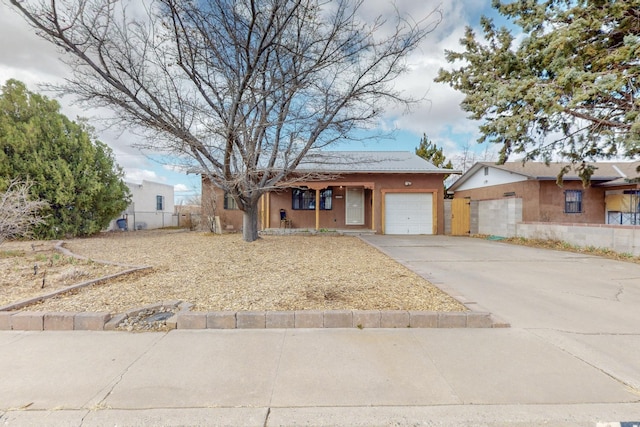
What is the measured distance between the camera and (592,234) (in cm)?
912

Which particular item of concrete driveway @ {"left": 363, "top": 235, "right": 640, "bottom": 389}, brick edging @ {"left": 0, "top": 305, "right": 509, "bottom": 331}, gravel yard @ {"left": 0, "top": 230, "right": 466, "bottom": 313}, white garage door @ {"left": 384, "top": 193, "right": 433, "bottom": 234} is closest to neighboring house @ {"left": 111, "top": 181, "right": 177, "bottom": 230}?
gravel yard @ {"left": 0, "top": 230, "right": 466, "bottom": 313}

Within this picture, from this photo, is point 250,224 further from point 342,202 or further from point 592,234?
point 592,234

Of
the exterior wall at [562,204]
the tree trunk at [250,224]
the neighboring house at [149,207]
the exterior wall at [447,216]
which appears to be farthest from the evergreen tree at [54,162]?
the exterior wall at [562,204]

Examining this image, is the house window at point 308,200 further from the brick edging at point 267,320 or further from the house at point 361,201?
the brick edging at point 267,320

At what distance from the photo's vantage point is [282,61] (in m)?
7.70

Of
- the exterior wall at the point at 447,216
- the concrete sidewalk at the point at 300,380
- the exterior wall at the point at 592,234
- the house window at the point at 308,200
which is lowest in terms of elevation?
the concrete sidewalk at the point at 300,380

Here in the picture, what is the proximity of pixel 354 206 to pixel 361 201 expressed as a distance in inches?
19.3

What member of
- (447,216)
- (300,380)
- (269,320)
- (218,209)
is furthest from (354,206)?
(300,380)

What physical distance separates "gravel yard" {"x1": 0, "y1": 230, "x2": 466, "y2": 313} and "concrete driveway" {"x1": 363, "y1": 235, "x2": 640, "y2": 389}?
2.50ft

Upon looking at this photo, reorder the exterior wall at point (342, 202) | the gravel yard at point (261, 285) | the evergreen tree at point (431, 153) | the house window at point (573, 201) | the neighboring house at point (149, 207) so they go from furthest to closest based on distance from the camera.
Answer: the evergreen tree at point (431, 153)
the neighboring house at point (149, 207)
the exterior wall at point (342, 202)
the house window at point (573, 201)
the gravel yard at point (261, 285)

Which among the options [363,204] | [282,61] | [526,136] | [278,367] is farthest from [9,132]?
[526,136]

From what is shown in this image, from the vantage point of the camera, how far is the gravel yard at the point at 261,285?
12.6ft

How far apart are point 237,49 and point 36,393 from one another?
7.46 meters

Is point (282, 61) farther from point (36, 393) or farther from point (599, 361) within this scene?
point (599, 361)
